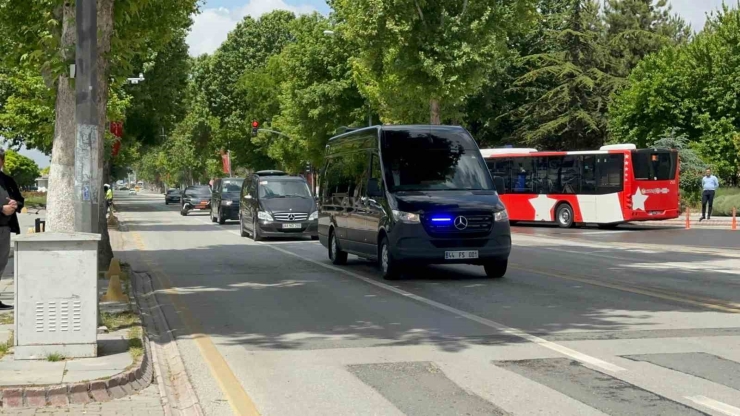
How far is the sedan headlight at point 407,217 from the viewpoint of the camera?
1516 cm

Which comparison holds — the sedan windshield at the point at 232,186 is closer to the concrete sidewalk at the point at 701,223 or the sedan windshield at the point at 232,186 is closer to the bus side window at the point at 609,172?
the bus side window at the point at 609,172

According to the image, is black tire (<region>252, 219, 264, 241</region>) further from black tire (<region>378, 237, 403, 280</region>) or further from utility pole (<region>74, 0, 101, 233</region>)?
utility pole (<region>74, 0, 101, 233</region>)

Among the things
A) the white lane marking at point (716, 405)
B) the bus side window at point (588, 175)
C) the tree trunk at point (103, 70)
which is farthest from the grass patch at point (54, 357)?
the bus side window at point (588, 175)

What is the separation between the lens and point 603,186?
35.4 metres

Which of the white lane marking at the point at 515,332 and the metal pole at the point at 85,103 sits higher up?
the metal pole at the point at 85,103

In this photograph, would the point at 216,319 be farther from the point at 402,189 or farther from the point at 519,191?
the point at 519,191

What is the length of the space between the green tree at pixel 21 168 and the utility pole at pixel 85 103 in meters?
62.0

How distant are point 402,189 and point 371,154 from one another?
3.90 feet

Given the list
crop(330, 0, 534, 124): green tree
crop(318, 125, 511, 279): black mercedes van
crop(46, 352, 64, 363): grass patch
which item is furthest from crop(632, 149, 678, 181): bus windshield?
crop(46, 352, 64, 363): grass patch

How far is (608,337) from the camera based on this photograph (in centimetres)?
975

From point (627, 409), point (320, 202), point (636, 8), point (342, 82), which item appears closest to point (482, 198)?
point (320, 202)

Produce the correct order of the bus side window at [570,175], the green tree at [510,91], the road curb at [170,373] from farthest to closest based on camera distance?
the green tree at [510,91], the bus side window at [570,175], the road curb at [170,373]

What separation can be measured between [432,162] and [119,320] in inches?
275

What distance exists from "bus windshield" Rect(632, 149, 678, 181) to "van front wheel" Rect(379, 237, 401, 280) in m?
20.9
